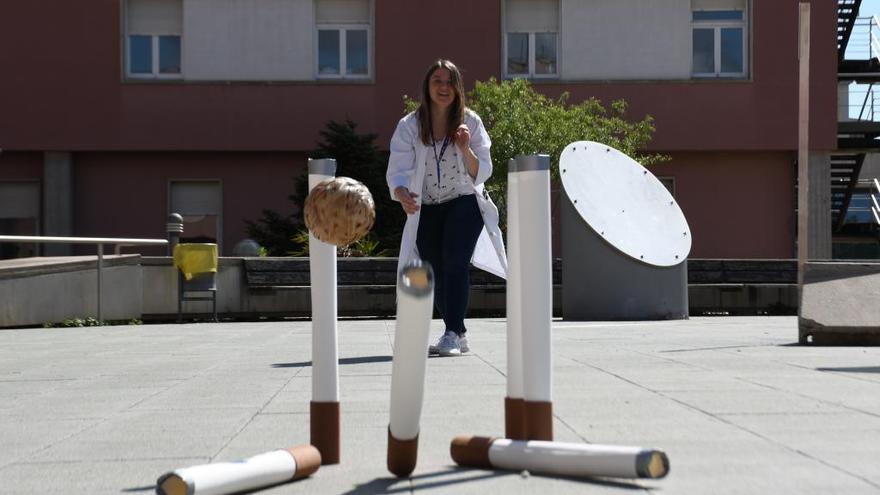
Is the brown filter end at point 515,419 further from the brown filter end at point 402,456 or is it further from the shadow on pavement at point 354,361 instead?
the shadow on pavement at point 354,361

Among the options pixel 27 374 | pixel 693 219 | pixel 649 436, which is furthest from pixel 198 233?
pixel 649 436

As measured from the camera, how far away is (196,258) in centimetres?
1667

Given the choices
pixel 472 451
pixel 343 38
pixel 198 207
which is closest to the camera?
pixel 472 451

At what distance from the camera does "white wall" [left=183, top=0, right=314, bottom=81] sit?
88.7 ft

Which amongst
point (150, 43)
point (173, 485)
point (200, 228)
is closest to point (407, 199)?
point (173, 485)

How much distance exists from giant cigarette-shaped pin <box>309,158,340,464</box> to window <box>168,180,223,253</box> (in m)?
24.6

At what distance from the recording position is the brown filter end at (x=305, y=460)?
11.0 ft

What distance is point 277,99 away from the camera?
88.6ft

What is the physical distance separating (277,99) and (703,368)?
21378mm

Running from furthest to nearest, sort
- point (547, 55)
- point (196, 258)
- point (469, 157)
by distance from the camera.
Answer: point (547, 55), point (196, 258), point (469, 157)

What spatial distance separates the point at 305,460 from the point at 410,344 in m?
0.55

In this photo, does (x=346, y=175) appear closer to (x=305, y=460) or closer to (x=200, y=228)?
(x=200, y=228)

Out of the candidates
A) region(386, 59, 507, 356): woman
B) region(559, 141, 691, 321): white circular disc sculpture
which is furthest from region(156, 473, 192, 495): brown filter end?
region(559, 141, 691, 321): white circular disc sculpture

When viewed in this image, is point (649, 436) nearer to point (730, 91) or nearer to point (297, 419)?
point (297, 419)
